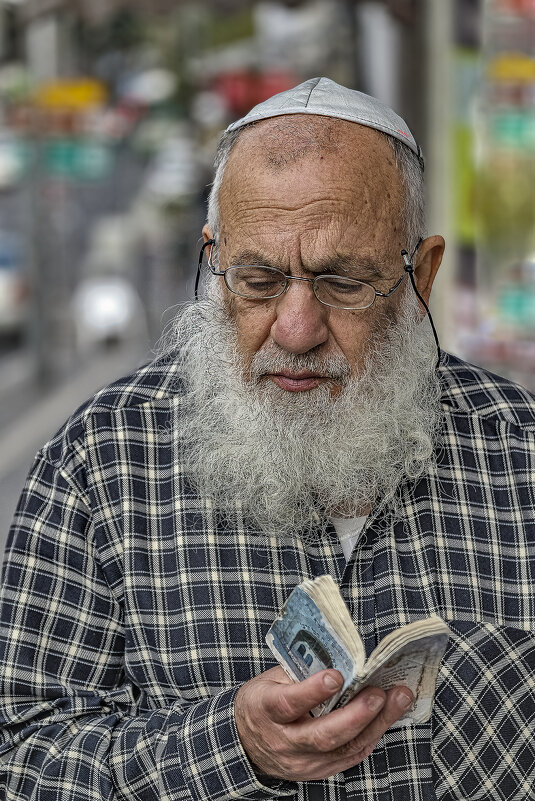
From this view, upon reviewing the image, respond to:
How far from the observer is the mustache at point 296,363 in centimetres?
203

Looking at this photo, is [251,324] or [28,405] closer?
[251,324]

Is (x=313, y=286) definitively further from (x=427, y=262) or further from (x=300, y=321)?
(x=427, y=262)

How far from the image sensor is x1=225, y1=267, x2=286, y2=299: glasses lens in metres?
2.03

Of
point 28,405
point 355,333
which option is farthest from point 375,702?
point 28,405

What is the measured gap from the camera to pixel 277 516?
2080 mm

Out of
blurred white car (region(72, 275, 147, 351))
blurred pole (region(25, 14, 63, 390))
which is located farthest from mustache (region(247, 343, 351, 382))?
blurred white car (region(72, 275, 147, 351))

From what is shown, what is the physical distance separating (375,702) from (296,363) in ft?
2.27

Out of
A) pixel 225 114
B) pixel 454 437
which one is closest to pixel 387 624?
pixel 454 437

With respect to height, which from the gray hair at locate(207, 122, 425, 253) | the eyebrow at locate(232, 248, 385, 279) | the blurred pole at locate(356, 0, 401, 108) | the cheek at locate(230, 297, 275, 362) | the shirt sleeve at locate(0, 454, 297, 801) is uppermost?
the blurred pole at locate(356, 0, 401, 108)

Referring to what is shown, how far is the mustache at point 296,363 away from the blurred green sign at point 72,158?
12375mm

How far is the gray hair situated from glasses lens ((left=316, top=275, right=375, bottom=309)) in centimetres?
15

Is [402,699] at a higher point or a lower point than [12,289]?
higher

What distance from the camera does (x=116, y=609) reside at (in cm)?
205

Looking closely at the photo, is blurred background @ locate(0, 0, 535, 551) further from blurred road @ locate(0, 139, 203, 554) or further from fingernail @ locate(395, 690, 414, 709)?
fingernail @ locate(395, 690, 414, 709)
